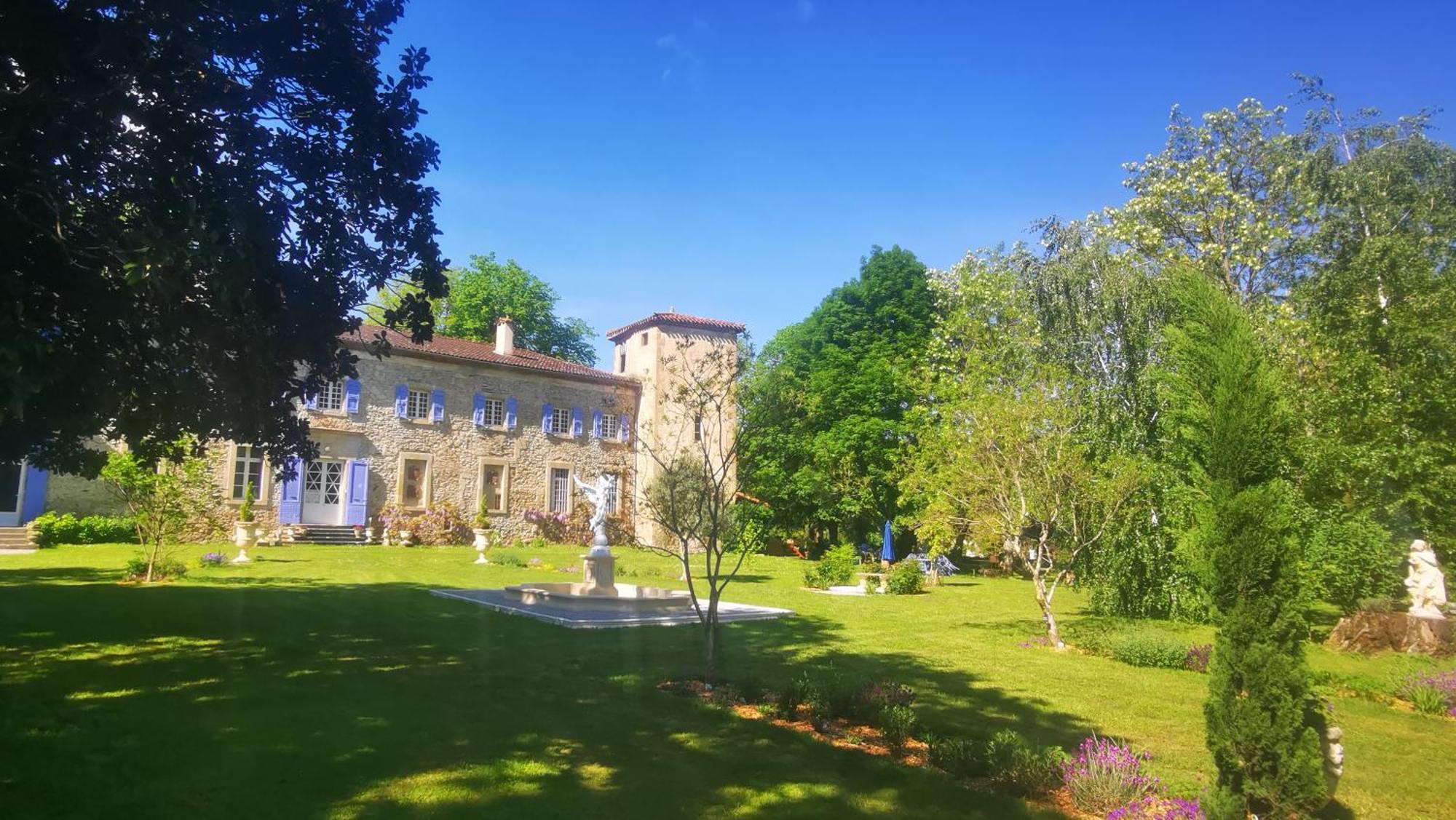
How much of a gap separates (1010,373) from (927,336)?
14.8 metres

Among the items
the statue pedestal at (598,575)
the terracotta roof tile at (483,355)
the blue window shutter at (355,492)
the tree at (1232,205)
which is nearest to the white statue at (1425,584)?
the tree at (1232,205)

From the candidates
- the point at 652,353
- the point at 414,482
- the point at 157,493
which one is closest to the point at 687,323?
the point at 652,353

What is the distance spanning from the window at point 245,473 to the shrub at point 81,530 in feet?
10.5

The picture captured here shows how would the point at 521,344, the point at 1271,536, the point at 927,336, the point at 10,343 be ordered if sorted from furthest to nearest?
the point at 521,344 < the point at 927,336 < the point at 10,343 < the point at 1271,536

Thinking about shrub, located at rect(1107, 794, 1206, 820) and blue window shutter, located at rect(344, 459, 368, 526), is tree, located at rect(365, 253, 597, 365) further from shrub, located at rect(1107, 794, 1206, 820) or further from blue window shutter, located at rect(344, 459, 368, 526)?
shrub, located at rect(1107, 794, 1206, 820)

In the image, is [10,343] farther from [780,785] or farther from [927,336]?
[927,336]

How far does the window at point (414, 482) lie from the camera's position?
2953 cm

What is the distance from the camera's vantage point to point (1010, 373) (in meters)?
18.9

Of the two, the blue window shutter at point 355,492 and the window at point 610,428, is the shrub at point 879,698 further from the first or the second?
the window at point 610,428

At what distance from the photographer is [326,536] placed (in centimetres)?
2758

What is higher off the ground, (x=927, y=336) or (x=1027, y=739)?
(x=927, y=336)

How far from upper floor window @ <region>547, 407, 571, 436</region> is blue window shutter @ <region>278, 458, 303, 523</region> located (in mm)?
9595

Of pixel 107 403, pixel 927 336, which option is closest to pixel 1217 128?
pixel 927 336

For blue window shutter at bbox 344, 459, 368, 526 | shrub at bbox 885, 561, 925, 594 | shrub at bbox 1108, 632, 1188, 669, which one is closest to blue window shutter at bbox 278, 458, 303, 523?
blue window shutter at bbox 344, 459, 368, 526
